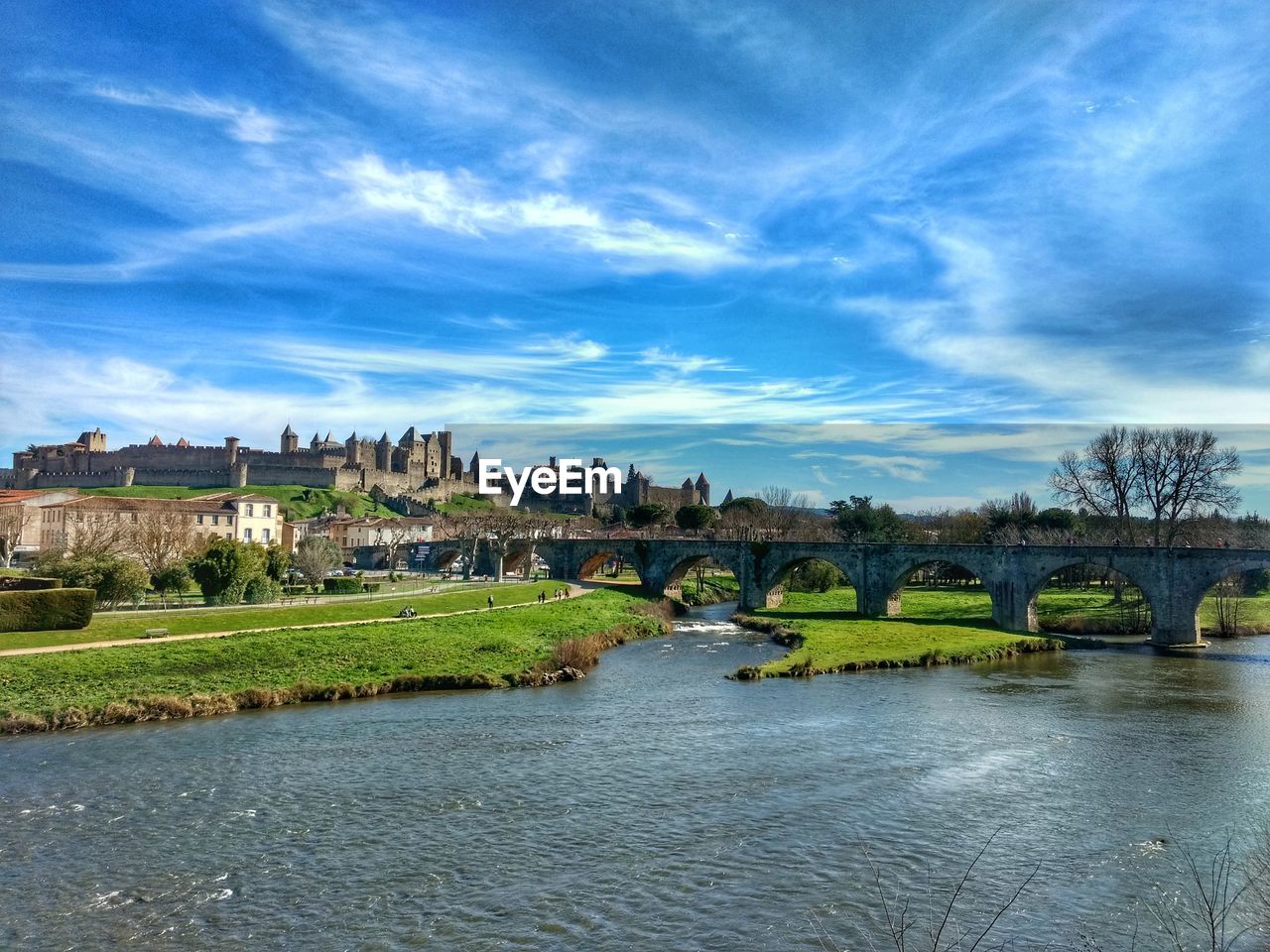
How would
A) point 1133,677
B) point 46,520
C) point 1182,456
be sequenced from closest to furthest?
1. point 1133,677
2. point 1182,456
3. point 46,520

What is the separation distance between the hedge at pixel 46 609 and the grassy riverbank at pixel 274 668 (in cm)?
487

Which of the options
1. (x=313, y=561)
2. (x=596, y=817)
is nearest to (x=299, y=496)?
(x=313, y=561)

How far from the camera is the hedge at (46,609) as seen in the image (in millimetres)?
32125

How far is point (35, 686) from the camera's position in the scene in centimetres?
2559

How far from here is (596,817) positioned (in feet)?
57.9

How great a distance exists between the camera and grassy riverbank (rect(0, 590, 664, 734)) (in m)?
25.2

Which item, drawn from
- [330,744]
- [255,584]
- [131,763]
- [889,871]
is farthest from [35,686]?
[889,871]

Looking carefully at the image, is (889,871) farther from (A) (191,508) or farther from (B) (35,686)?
(A) (191,508)

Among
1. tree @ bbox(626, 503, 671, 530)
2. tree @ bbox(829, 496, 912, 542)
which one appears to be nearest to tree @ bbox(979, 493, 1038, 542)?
tree @ bbox(829, 496, 912, 542)

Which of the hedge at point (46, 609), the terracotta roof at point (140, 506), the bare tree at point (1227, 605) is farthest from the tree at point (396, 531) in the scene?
the bare tree at point (1227, 605)

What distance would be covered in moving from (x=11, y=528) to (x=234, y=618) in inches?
1424

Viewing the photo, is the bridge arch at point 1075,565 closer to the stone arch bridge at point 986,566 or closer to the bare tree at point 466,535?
the stone arch bridge at point 986,566

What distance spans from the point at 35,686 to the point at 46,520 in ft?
176

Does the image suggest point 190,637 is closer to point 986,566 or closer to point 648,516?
point 986,566
